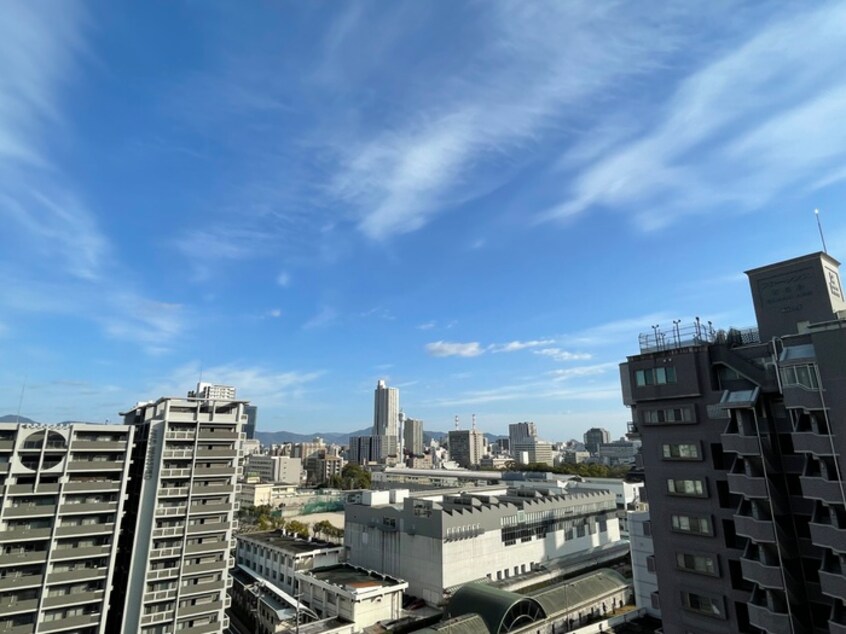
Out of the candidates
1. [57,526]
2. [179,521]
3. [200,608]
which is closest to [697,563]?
[200,608]

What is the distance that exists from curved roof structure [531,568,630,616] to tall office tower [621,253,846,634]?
2196 centimetres

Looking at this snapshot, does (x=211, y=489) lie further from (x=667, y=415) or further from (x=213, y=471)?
(x=667, y=415)

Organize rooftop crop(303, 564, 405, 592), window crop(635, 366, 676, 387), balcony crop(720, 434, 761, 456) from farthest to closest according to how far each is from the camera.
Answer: rooftop crop(303, 564, 405, 592)
window crop(635, 366, 676, 387)
balcony crop(720, 434, 761, 456)

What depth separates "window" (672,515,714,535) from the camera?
24453 mm

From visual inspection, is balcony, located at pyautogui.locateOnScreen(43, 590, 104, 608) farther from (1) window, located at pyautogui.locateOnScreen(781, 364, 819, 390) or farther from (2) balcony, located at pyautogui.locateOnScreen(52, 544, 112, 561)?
(1) window, located at pyautogui.locateOnScreen(781, 364, 819, 390)

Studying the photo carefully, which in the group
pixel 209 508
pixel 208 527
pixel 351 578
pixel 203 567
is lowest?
pixel 351 578

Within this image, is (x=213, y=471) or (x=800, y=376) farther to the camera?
(x=213, y=471)

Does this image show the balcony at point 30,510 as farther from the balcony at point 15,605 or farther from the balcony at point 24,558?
the balcony at point 15,605

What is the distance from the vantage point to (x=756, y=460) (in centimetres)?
2239

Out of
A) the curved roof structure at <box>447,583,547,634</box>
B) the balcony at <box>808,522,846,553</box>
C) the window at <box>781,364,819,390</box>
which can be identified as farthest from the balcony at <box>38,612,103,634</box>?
the window at <box>781,364,819,390</box>

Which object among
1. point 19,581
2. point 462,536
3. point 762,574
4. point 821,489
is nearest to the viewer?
point 821,489

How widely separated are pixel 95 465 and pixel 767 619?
46997mm

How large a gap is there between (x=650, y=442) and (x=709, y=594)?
26.7 feet

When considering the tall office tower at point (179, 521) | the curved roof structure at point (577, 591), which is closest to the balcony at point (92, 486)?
the tall office tower at point (179, 521)
